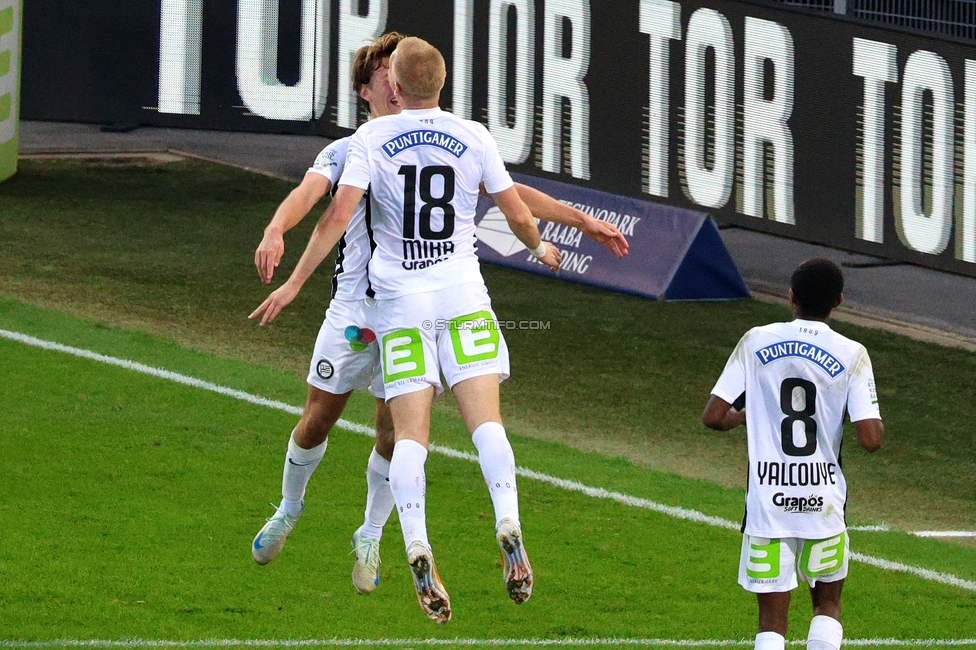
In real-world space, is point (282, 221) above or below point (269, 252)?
above

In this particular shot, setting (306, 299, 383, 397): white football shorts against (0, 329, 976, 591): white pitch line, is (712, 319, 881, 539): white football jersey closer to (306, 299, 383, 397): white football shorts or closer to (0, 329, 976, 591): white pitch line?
(306, 299, 383, 397): white football shorts

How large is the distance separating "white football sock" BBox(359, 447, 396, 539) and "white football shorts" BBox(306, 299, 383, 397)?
60 cm

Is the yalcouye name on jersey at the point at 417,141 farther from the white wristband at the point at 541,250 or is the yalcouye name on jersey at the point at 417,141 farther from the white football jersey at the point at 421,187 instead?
the white wristband at the point at 541,250

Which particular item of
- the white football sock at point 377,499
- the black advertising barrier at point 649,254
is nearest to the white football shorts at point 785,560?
the white football sock at point 377,499

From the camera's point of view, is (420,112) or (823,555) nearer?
(823,555)

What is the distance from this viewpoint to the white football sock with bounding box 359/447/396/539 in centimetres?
785

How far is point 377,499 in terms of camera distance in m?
7.90

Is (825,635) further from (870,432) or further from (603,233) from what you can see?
(603,233)

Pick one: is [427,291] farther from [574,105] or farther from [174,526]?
[574,105]

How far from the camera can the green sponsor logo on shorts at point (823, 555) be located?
650 cm

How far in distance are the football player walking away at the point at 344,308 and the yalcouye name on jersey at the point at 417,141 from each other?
30 centimetres

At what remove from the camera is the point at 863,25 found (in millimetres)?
13930

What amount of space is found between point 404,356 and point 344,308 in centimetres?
65

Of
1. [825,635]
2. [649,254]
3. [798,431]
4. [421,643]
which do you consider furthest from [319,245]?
[649,254]
